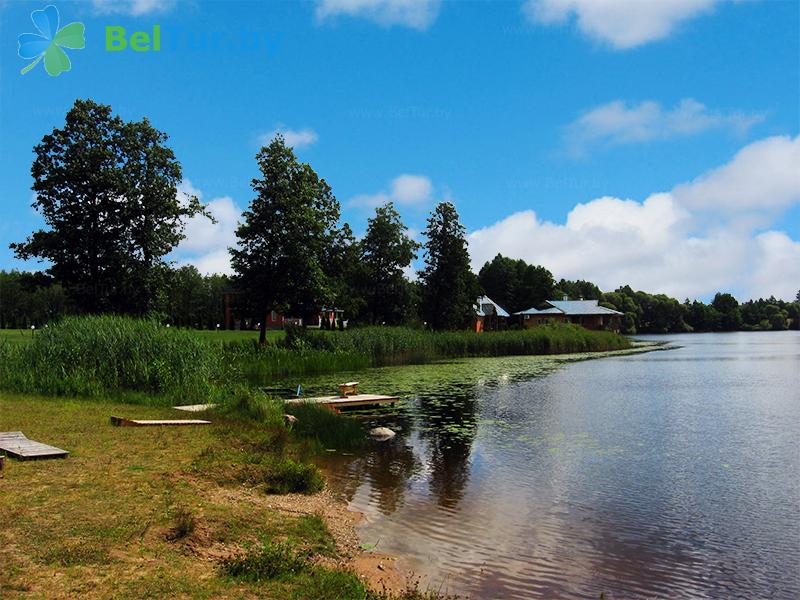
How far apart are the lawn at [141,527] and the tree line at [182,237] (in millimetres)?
16367

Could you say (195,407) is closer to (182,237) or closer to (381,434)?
(381,434)

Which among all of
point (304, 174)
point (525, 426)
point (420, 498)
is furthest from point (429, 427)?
point (304, 174)

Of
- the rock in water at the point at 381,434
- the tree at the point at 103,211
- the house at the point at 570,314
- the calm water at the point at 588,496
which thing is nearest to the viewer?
the calm water at the point at 588,496

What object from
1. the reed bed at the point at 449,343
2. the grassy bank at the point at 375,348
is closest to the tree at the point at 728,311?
the reed bed at the point at 449,343

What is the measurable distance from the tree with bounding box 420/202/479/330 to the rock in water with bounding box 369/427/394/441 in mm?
48174

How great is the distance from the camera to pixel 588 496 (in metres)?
11.3

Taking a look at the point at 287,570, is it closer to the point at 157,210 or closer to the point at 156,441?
the point at 156,441

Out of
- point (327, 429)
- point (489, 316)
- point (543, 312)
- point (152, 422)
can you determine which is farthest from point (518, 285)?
point (152, 422)

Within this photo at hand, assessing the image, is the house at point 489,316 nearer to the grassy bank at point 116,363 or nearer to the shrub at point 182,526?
the grassy bank at point 116,363

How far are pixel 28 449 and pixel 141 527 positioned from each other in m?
4.21

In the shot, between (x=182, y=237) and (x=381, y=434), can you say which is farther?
(x=182, y=237)

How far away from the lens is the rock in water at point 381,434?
1625 centimetres

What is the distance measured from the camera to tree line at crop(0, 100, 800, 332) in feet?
105

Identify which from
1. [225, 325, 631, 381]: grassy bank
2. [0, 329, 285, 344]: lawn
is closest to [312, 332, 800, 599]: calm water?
[0, 329, 285, 344]: lawn
